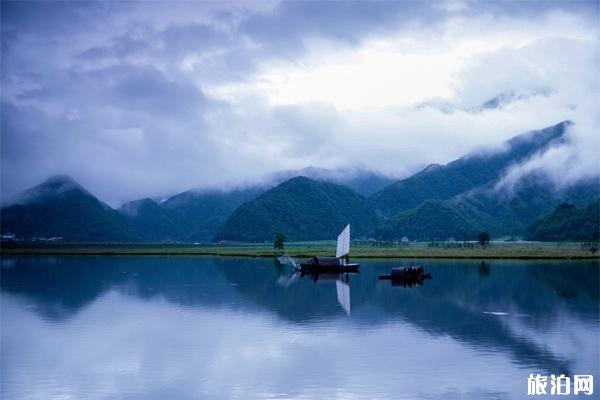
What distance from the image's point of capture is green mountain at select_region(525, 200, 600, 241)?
14688cm

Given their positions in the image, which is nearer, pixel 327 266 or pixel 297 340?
pixel 297 340

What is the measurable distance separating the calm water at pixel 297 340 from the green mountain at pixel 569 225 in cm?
10692

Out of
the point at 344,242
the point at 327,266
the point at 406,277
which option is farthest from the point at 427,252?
the point at 406,277

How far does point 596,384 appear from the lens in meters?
19.5

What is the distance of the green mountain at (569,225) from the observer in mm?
146875

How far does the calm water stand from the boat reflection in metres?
0.51

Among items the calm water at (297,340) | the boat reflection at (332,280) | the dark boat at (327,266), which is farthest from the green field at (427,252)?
the calm water at (297,340)

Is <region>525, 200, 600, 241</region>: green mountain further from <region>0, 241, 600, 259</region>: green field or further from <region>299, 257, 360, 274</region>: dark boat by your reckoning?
<region>299, 257, 360, 274</region>: dark boat

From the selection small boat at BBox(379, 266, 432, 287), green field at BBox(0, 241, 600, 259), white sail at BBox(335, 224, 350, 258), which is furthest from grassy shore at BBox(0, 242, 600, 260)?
small boat at BBox(379, 266, 432, 287)

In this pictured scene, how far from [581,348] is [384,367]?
7944 mm

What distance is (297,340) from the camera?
86.4ft

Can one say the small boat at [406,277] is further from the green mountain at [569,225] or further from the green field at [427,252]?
the green mountain at [569,225]

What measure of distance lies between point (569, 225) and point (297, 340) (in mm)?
141840

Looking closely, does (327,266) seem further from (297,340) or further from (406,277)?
(297,340)
